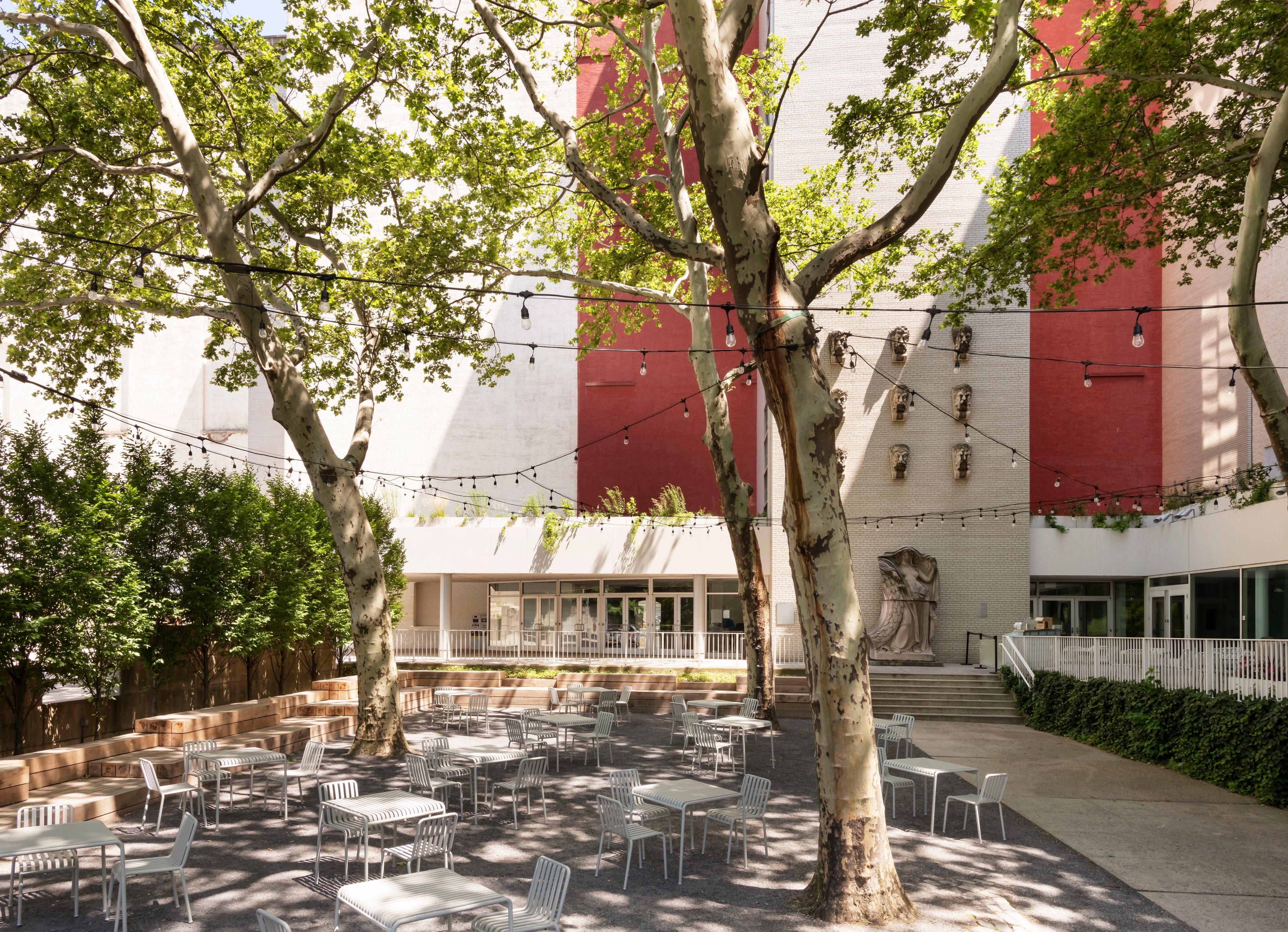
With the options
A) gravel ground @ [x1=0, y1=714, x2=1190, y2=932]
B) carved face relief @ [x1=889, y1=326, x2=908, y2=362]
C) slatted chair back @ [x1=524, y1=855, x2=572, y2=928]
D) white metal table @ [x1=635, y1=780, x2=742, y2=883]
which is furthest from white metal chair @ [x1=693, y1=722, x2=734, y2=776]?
carved face relief @ [x1=889, y1=326, x2=908, y2=362]

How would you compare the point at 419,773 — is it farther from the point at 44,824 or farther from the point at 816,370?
the point at 816,370

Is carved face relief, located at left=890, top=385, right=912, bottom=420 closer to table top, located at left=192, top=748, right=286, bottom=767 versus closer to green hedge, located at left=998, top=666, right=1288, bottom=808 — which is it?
green hedge, located at left=998, top=666, right=1288, bottom=808

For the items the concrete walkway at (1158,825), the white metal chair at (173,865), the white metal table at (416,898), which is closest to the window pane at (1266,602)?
the concrete walkway at (1158,825)

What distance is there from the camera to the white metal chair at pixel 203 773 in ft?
30.4

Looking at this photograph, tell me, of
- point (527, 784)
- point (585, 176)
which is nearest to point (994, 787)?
point (527, 784)

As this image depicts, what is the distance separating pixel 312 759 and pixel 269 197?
8.84m

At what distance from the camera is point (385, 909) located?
16.6 ft

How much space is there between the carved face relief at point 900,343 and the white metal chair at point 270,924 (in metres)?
21.3

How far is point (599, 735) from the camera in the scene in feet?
41.9

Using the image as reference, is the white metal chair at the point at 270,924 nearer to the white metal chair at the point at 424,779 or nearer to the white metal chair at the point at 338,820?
the white metal chair at the point at 338,820

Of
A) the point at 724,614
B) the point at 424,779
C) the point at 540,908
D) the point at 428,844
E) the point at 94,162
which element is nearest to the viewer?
the point at 540,908

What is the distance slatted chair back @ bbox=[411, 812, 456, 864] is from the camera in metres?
6.94

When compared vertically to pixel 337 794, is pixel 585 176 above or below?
above

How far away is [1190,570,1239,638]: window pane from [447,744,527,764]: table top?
52.0 ft
